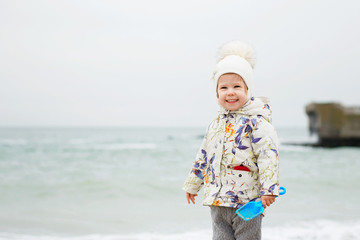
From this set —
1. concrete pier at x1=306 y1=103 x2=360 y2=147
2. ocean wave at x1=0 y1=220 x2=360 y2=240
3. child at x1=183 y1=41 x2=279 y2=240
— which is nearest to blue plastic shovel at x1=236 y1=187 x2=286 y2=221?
child at x1=183 y1=41 x2=279 y2=240

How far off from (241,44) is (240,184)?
0.82 meters

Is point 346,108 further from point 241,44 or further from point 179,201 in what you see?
point 241,44

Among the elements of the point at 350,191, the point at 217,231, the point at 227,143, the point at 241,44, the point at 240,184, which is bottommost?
the point at 350,191

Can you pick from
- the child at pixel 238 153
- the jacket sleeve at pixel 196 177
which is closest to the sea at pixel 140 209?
the jacket sleeve at pixel 196 177

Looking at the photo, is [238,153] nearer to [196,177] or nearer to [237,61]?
[196,177]

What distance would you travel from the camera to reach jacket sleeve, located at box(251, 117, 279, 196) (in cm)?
193

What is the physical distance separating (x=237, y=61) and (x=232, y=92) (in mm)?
176

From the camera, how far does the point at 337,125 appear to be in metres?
24.2

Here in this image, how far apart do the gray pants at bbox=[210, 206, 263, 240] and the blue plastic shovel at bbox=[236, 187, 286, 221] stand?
0.12 metres

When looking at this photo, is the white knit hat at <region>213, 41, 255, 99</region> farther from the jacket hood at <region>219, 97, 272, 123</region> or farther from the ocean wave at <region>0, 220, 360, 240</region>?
the ocean wave at <region>0, 220, 360, 240</region>

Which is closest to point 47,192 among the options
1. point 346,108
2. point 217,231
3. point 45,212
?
point 45,212

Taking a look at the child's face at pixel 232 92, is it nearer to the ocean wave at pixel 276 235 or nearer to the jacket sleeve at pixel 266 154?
the jacket sleeve at pixel 266 154

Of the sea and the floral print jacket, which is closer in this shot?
the floral print jacket

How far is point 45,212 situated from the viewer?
18.0ft
